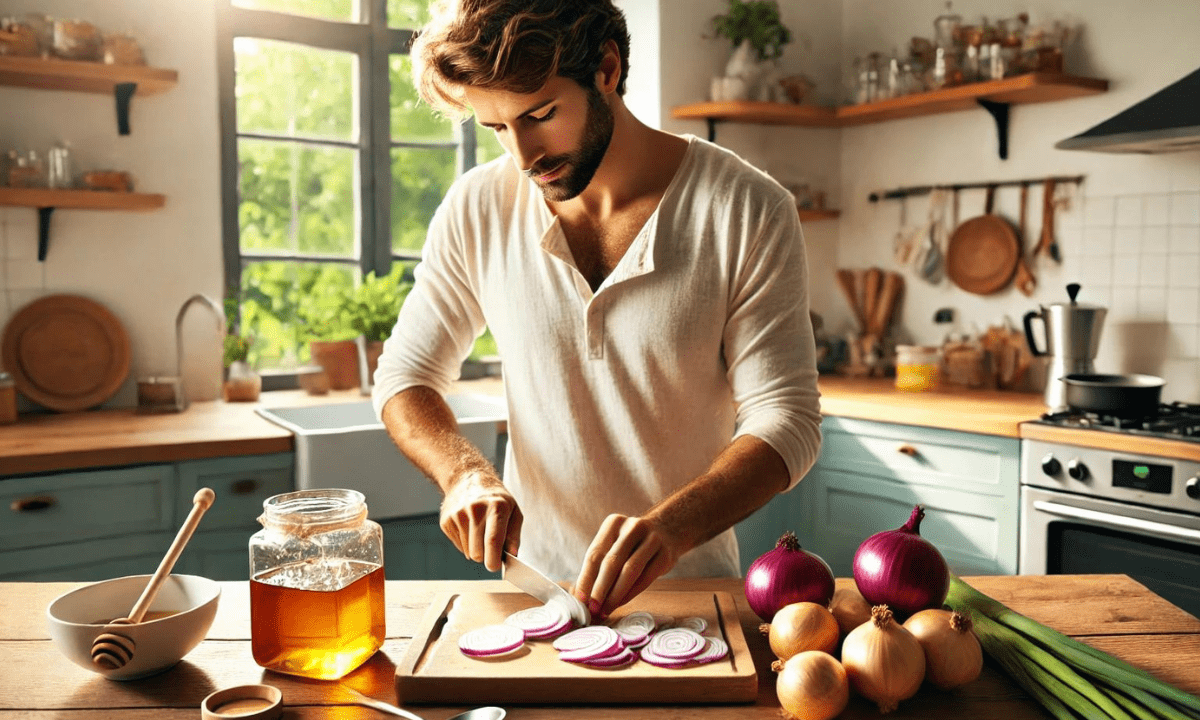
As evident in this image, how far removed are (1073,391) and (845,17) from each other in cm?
174

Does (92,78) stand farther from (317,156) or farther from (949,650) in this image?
(949,650)

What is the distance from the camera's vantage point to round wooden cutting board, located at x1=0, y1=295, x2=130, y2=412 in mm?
2785

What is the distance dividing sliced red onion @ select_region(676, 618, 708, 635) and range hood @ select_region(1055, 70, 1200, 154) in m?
2.00

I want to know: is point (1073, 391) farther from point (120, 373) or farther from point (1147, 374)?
point (120, 373)

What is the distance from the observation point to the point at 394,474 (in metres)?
2.55

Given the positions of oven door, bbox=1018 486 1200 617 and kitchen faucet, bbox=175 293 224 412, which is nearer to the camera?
oven door, bbox=1018 486 1200 617

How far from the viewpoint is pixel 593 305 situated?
59.7 inches

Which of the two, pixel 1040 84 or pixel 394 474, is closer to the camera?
pixel 394 474

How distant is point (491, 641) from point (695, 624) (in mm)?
217

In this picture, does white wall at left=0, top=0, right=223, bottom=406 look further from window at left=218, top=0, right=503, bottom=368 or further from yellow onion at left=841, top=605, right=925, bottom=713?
yellow onion at left=841, top=605, right=925, bottom=713

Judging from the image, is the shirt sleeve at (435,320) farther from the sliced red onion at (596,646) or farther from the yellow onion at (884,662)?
the yellow onion at (884,662)

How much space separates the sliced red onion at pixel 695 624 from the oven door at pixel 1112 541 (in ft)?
5.27

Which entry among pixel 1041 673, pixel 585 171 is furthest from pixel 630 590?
pixel 585 171

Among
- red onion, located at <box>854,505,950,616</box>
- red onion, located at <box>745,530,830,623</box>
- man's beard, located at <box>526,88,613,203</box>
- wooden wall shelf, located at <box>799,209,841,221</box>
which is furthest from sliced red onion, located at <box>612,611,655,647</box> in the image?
wooden wall shelf, located at <box>799,209,841,221</box>
